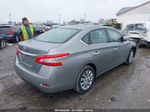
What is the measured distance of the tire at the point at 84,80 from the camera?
8.85ft

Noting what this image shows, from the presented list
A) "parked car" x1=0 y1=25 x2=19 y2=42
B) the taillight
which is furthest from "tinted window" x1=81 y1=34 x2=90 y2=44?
"parked car" x1=0 y1=25 x2=19 y2=42

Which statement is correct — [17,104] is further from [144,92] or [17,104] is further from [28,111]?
[144,92]

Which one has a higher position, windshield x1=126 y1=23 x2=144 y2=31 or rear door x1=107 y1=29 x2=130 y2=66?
windshield x1=126 y1=23 x2=144 y2=31

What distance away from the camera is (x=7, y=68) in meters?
4.50

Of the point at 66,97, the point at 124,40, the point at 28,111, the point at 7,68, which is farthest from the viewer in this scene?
the point at 7,68

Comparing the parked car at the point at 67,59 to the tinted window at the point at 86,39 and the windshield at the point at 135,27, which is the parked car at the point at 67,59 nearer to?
the tinted window at the point at 86,39

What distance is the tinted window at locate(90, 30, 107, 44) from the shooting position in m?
2.99

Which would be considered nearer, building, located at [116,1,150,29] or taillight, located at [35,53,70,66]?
taillight, located at [35,53,70,66]

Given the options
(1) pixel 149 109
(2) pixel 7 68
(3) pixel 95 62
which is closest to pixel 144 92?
(1) pixel 149 109

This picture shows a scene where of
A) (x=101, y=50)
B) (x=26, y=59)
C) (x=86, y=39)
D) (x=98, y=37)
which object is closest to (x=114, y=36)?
(x=98, y=37)

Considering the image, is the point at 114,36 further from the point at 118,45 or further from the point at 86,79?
the point at 86,79

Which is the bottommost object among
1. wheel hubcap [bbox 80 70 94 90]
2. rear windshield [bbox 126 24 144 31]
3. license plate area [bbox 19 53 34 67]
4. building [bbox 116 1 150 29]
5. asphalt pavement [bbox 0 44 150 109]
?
asphalt pavement [bbox 0 44 150 109]

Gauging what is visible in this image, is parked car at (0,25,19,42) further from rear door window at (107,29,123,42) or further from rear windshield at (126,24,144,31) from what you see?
rear windshield at (126,24,144,31)

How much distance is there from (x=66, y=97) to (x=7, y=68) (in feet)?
9.56
